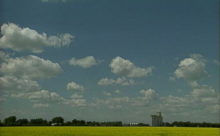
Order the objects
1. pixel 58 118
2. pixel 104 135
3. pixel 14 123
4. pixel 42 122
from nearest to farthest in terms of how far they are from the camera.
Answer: pixel 104 135, pixel 14 123, pixel 42 122, pixel 58 118

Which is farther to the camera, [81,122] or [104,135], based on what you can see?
[81,122]

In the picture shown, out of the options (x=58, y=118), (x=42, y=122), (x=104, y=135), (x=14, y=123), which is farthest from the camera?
(x=58, y=118)

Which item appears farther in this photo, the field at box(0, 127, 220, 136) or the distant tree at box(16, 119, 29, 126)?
the distant tree at box(16, 119, 29, 126)

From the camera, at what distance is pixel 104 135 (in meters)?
31.2

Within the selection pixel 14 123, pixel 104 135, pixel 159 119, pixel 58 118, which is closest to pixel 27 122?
pixel 14 123

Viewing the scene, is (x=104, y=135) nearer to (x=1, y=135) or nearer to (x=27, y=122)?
(x=1, y=135)

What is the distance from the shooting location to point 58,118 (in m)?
99.6

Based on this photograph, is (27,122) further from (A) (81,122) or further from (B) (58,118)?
(B) (58,118)

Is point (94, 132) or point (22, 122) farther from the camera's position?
point (22, 122)

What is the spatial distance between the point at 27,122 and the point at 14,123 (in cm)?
691

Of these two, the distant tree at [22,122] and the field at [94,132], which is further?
the distant tree at [22,122]

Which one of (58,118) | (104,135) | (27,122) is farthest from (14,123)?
(104,135)

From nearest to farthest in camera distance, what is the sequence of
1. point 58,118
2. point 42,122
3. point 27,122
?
point 27,122 → point 42,122 → point 58,118

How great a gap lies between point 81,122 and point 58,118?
650 inches
